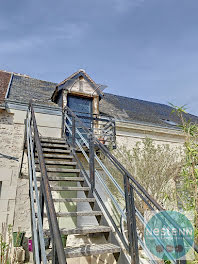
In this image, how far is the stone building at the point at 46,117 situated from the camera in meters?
5.43

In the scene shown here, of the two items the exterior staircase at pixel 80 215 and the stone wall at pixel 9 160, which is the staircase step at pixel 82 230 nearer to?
the exterior staircase at pixel 80 215

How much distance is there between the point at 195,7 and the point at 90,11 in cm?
258

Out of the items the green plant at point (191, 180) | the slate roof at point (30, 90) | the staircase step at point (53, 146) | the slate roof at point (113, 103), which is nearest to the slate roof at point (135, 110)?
the slate roof at point (113, 103)

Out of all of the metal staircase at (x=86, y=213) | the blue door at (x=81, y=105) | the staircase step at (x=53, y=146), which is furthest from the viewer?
the blue door at (x=81, y=105)

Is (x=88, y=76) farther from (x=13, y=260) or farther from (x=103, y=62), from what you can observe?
(x=13, y=260)

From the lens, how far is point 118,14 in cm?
532

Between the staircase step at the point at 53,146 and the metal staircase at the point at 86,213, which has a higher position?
the staircase step at the point at 53,146

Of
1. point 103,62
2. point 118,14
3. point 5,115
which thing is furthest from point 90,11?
point 5,115

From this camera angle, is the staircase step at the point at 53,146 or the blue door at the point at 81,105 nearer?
the staircase step at the point at 53,146

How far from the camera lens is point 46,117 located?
22.4ft

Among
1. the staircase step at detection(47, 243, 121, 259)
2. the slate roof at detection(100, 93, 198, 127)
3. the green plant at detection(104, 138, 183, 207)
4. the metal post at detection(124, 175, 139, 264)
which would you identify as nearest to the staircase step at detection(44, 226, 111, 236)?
the staircase step at detection(47, 243, 121, 259)

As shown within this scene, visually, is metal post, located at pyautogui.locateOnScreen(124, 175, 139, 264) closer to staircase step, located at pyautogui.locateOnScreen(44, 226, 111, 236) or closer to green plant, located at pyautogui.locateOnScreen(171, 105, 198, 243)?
staircase step, located at pyautogui.locateOnScreen(44, 226, 111, 236)

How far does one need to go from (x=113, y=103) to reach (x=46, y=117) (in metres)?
4.35

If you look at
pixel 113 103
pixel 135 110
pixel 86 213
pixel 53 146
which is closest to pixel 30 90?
pixel 113 103
